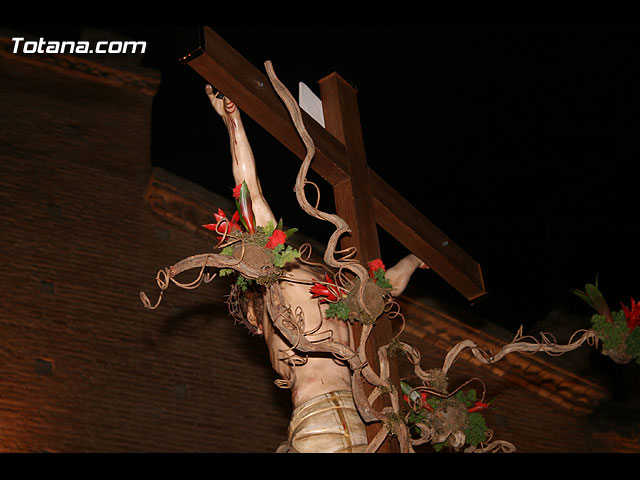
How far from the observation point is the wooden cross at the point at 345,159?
9.74ft

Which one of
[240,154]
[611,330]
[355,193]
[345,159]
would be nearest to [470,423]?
[611,330]

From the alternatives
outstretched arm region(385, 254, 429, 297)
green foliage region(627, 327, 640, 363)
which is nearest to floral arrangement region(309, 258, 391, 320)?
outstretched arm region(385, 254, 429, 297)

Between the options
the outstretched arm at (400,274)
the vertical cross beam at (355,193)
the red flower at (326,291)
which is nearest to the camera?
the red flower at (326,291)

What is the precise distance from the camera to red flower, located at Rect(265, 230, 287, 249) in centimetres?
281

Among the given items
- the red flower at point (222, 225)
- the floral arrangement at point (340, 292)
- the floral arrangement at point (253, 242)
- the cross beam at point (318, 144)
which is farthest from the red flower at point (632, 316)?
the red flower at point (222, 225)

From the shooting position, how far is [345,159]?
11.5 ft

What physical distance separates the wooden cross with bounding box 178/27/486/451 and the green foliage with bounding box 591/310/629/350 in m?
0.79

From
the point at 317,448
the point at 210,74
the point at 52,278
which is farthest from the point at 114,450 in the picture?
the point at 210,74

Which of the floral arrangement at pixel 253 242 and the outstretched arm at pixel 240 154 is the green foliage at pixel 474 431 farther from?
the outstretched arm at pixel 240 154

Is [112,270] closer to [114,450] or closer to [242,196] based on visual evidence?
[114,450]

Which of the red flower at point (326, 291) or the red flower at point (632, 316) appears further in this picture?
the red flower at point (632, 316)

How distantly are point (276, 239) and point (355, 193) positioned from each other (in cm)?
73

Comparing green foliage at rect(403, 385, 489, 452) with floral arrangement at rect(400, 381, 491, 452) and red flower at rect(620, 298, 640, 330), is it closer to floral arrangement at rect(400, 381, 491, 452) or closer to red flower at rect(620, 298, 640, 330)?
floral arrangement at rect(400, 381, 491, 452)

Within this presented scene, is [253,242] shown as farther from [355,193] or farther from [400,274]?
[400,274]
